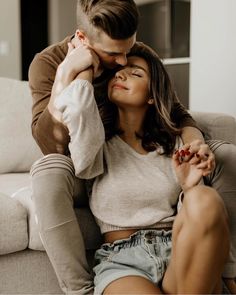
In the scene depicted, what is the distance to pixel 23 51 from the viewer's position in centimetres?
530

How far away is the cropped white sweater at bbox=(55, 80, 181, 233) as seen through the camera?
1.30 m

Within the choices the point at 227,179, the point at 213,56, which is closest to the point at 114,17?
the point at 227,179

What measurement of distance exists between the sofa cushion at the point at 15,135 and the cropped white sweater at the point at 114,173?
74cm

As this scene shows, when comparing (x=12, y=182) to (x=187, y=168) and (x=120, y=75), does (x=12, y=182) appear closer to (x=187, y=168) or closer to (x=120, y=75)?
(x=120, y=75)

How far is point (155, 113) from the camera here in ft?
5.14

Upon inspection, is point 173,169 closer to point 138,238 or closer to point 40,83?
point 138,238

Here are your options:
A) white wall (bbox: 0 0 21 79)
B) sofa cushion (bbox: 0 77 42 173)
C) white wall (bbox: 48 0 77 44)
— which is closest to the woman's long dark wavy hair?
sofa cushion (bbox: 0 77 42 173)

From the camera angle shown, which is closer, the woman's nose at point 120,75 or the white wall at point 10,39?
the woman's nose at point 120,75

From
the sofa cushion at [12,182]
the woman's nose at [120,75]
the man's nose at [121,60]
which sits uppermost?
the man's nose at [121,60]

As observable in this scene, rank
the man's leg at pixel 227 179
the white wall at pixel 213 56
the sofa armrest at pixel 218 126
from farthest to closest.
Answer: the white wall at pixel 213 56 < the sofa armrest at pixel 218 126 < the man's leg at pixel 227 179

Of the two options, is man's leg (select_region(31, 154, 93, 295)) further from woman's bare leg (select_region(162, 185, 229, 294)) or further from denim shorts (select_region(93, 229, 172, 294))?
woman's bare leg (select_region(162, 185, 229, 294))

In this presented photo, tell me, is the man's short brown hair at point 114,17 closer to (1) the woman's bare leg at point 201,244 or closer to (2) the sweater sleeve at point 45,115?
(2) the sweater sleeve at point 45,115

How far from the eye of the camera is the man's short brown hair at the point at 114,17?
1.38 m

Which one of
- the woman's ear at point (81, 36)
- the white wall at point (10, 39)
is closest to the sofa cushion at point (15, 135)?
the woman's ear at point (81, 36)
